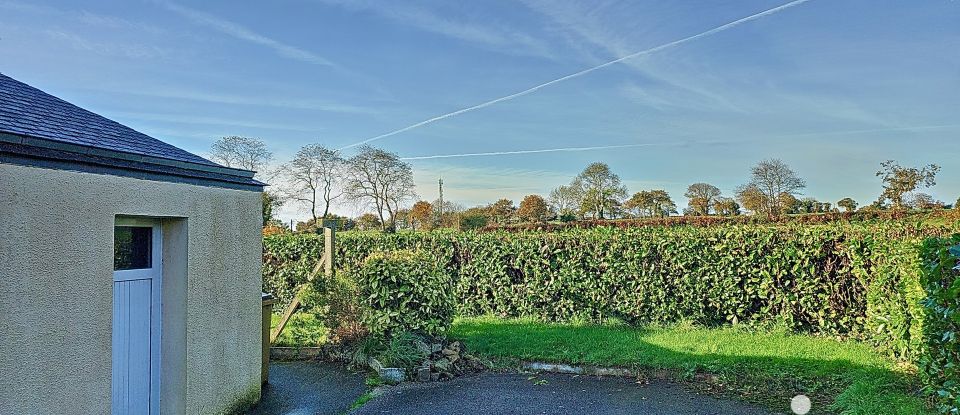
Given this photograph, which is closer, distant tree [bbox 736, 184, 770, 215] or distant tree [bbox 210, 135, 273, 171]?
distant tree [bbox 210, 135, 273, 171]

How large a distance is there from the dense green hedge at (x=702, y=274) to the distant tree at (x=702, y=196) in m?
16.6

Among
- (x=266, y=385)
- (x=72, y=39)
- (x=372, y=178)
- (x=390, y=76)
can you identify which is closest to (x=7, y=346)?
(x=266, y=385)

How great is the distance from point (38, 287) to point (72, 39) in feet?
17.2

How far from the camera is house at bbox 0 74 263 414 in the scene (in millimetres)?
3447

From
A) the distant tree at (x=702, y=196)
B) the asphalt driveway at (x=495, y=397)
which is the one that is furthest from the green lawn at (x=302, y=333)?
the distant tree at (x=702, y=196)

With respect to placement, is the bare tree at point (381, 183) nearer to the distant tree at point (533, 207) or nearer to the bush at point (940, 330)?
the distant tree at point (533, 207)

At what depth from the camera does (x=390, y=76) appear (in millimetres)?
11297

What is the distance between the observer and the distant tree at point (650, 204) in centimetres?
2647

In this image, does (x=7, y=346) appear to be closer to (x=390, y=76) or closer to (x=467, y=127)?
(x=390, y=76)

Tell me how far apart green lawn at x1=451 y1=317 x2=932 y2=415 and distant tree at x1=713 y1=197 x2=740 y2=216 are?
58.7 feet

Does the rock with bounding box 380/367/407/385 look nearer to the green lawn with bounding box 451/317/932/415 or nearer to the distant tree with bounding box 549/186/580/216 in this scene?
the green lawn with bounding box 451/317/932/415

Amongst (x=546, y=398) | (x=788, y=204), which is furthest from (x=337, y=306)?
(x=788, y=204)

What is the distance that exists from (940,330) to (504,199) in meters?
24.3

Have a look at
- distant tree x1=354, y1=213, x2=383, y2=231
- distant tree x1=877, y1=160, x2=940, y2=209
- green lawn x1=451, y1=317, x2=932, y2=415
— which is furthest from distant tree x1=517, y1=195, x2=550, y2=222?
green lawn x1=451, y1=317, x2=932, y2=415
